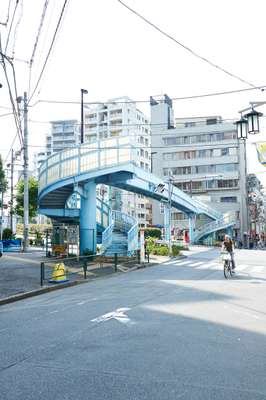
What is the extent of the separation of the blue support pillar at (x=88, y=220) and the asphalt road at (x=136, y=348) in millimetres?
13701

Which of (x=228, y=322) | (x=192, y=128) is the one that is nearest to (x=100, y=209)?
(x=228, y=322)

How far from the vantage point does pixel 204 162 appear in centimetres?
7281

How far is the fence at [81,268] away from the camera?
15.1 metres

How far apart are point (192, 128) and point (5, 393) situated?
72.3m

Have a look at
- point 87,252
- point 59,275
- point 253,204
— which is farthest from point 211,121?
point 59,275

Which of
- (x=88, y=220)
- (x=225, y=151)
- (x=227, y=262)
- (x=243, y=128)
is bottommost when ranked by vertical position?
(x=227, y=262)

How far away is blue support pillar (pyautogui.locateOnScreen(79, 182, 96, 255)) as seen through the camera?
25.0m

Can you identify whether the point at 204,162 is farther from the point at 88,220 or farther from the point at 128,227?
the point at 88,220

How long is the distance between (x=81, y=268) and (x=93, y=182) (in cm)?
725

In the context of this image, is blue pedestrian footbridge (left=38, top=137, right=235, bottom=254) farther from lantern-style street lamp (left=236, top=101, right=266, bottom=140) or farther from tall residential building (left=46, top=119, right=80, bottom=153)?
tall residential building (left=46, top=119, right=80, bottom=153)

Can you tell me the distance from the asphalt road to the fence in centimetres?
380

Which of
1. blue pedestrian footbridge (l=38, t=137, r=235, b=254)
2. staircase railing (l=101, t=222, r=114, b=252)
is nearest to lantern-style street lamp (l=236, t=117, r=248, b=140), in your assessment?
blue pedestrian footbridge (l=38, t=137, r=235, b=254)

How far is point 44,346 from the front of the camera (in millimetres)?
6207

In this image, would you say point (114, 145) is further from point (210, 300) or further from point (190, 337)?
point (190, 337)
